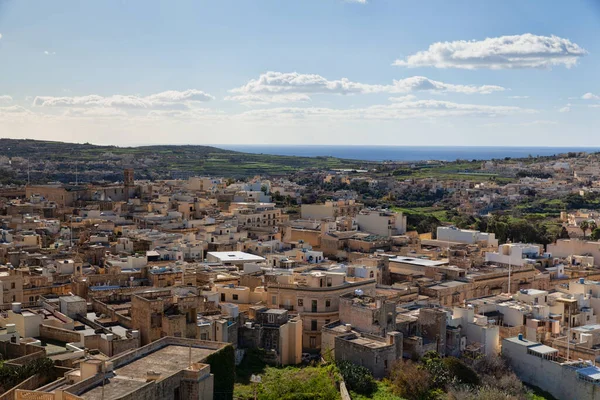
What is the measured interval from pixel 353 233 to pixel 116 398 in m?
34.4

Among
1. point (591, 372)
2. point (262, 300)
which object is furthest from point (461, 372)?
point (262, 300)

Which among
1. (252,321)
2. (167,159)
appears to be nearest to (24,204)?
(252,321)

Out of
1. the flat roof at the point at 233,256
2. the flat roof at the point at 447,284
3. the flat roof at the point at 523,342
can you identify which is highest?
the flat roof at the point at 233,256

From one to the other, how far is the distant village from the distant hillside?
57.5 metres

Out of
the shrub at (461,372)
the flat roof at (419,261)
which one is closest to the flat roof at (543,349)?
the shrub at (461,372)

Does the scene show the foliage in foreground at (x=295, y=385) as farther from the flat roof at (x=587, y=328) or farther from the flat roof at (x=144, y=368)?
the flat roof at (x=587, y=328)

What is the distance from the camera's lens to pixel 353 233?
47750mm

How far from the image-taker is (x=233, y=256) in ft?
126

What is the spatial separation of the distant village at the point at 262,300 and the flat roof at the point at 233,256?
0.11 m

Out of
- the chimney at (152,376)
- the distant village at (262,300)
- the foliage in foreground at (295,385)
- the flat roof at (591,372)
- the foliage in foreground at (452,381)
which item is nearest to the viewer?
the chimney at (152,376)

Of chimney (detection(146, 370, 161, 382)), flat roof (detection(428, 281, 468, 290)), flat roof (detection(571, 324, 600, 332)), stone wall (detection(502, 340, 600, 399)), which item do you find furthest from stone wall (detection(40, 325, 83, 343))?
flat roof (detection(571, 324, 600, 332))

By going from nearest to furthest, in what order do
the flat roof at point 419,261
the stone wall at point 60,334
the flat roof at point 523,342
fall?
the stone wall at point 60,334, the flat roof at point 523,342, the flat roof at point 419,261

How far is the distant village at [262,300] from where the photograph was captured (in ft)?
61.0

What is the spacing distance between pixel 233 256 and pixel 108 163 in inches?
4350
